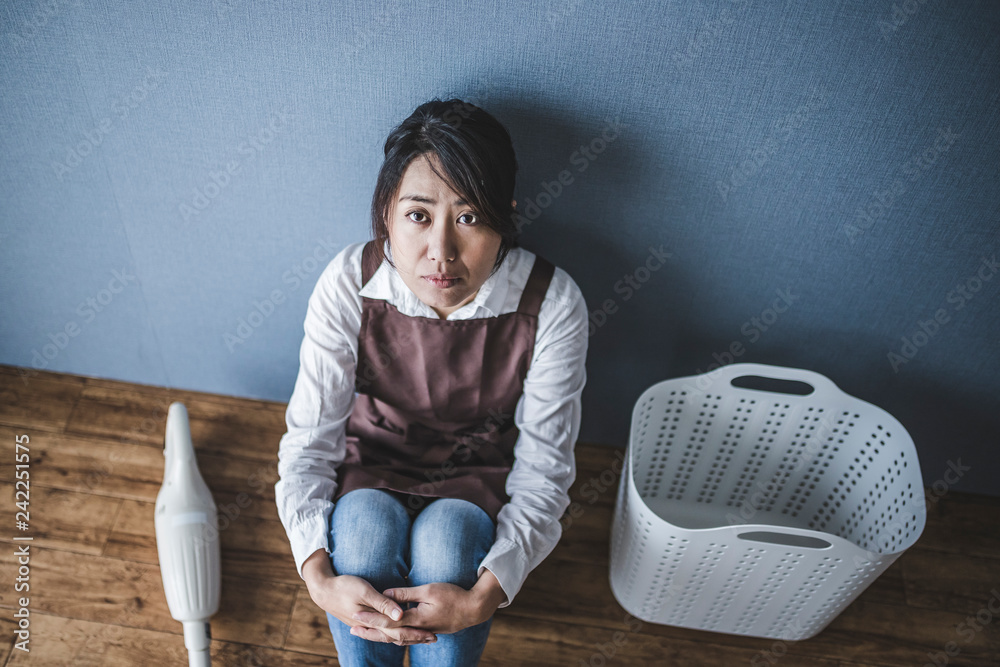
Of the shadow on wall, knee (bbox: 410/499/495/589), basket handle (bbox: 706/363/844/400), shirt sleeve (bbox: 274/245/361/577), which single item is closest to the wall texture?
the shadow on wall

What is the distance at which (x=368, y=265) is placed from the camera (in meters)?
1.15

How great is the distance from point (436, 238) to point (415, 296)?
16cm

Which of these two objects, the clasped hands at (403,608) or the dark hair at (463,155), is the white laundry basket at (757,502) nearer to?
the clasped hands at (403,608)

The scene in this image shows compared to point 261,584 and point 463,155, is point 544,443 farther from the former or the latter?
point 261,584

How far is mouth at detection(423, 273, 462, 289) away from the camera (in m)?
1.02

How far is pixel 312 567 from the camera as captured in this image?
1099mm

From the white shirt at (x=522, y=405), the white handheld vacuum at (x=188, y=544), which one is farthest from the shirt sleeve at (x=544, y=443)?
the white handheld vacuum at (x=188, y=544)

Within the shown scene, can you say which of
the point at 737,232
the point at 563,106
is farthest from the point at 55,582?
the point at 737,232

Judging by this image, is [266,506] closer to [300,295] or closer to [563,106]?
[300,295]

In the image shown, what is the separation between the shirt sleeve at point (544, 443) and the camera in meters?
1.14

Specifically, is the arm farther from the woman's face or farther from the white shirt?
the woman's face

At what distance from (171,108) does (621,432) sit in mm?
1084

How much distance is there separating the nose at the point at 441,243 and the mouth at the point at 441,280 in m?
0.03

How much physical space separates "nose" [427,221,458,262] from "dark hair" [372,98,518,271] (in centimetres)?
5
